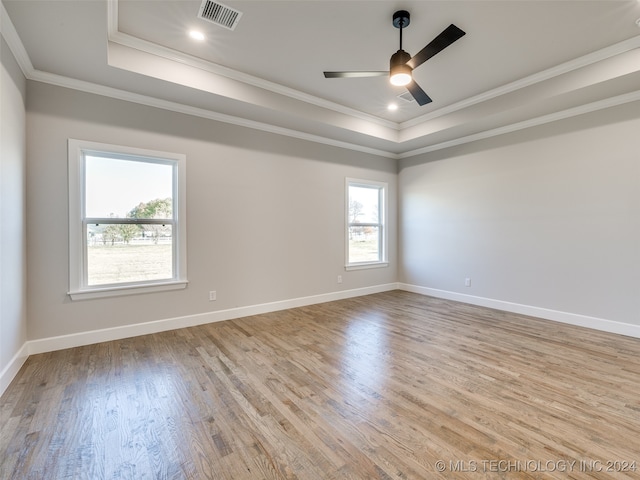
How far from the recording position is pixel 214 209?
4000mm

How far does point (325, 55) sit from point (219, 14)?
3.59ft

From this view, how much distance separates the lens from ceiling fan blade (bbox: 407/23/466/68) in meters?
2.15

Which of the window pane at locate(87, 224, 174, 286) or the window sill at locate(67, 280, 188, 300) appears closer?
the window sill at locate(67, 280, 188, 300)

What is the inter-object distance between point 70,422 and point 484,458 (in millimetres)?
2524

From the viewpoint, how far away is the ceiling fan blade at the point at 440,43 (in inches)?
84.5

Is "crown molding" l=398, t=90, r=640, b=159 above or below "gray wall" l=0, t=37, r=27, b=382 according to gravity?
above

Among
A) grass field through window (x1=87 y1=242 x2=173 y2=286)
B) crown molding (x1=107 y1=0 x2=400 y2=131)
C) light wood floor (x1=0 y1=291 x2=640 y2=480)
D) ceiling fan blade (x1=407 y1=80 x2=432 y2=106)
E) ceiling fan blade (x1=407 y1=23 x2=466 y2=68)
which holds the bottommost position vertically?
light wood floor (x1=0 y1=291 x2=640 y2=480)

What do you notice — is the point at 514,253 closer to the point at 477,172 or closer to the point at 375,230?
the point at 477,172

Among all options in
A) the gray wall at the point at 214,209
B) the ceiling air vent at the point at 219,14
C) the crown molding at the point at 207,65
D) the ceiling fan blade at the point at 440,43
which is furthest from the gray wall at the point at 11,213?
the ceiling fan blade at the point at 440,43

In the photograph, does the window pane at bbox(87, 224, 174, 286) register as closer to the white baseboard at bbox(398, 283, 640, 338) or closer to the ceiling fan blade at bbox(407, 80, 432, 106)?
the ceiling fan blade at bbox(407, 80, 432, 106)

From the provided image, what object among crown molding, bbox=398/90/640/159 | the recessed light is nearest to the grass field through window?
the recessed light

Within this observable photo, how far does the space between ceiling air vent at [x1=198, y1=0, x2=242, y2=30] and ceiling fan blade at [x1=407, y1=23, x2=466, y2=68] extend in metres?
1.59

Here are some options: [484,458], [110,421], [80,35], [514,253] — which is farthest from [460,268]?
[80,35]

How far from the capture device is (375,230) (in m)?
6.01
